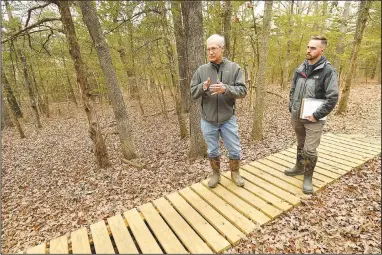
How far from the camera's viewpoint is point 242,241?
2.86 metres

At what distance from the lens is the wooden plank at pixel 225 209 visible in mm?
3045

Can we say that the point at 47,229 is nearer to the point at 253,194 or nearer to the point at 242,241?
the point at 242,241

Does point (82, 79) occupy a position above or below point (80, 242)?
above

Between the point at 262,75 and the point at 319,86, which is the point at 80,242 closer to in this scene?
the point at 319,86

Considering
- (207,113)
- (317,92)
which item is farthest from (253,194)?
(317,92)

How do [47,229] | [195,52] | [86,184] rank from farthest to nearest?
[86,184] < [195,52] < [47,229]

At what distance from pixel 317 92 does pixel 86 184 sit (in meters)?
6.00

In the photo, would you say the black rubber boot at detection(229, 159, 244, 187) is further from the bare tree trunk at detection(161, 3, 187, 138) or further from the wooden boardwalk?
the bare tree trunk at detection(161, 3, 187, 138)

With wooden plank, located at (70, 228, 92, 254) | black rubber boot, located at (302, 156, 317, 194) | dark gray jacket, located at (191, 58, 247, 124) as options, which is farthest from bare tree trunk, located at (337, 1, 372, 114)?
wooden plank, located at (70, 228, 92, 254)

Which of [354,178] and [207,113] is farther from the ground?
[207,113]

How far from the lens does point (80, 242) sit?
2916 mm

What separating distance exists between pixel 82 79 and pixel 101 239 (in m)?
4.46

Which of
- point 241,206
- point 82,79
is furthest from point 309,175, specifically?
point 82,79

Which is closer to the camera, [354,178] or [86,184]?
[354,178]
